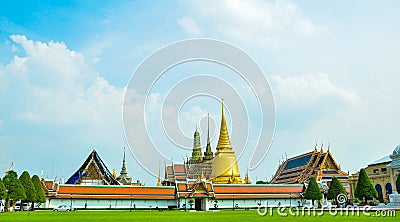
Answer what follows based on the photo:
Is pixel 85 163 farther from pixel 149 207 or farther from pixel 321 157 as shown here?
pixel 321 157

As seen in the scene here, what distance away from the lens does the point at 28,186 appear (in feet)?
136

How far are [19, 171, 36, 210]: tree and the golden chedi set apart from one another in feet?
111

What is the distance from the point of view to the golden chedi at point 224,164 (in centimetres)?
6931

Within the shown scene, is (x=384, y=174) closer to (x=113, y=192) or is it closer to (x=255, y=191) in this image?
(x=255, y=191)

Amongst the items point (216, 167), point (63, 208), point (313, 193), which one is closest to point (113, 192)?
point (63, 208)

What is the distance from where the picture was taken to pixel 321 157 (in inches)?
2516

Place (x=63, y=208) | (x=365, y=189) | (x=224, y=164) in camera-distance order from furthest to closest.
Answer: (x=224, y=164) < (x=63, y=208) < (x=365, y=189)

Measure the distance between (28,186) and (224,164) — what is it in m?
37.1

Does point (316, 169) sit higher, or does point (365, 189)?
point (316, 169)

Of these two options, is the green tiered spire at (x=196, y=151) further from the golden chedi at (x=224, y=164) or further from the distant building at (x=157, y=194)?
the distant building at (x=157, y=194)

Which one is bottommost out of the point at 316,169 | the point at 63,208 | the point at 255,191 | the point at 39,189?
the point at 63,208

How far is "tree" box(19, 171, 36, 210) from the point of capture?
40.8m

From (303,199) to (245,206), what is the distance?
28.3ft

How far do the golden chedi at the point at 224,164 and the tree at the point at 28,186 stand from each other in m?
33.8
